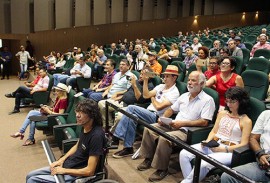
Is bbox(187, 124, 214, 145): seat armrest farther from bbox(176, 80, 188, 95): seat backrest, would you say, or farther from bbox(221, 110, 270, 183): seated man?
bbox(176, 80, 188, 95): seat backrest

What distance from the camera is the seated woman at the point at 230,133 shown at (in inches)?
96.7

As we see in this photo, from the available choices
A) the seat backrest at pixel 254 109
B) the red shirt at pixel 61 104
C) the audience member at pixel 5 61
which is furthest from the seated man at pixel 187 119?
the audience member at pixel 5 61

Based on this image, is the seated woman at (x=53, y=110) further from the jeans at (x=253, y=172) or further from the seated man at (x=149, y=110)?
the jeans at (x=253, y=172)

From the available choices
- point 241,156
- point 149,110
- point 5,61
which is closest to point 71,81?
point 149,110

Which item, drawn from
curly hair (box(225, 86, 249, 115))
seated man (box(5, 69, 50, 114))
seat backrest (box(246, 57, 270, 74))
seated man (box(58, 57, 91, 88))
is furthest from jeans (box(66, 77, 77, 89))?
curly hair (box(225, 86, 249, 115))

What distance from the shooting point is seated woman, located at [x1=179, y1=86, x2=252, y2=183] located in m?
2.46

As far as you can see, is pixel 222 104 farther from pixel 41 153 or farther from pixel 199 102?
pixel 41 153

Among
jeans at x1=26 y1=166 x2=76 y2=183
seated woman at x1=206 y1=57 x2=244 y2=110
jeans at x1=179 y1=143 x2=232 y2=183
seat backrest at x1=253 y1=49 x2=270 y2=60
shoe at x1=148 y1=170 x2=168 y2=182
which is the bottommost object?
shoe at x1=148 y1=170 x2=168 y2=182

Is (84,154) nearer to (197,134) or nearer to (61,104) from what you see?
(197,134)

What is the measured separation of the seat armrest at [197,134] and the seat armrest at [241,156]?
0.49 m

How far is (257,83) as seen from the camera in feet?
12.2

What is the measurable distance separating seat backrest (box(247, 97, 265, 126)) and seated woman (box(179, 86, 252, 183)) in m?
0.09

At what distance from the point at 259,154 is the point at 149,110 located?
159 cm

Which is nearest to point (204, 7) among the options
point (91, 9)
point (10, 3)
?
point (91, 9)
